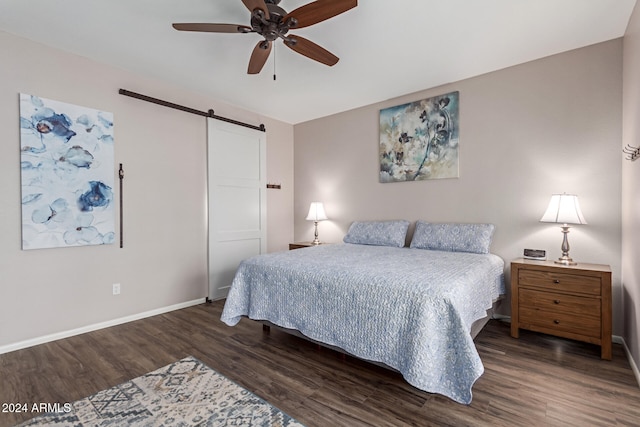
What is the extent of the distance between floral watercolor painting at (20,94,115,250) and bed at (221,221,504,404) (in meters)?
1.60

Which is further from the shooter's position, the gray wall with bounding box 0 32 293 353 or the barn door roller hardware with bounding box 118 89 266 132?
the barn door roller hardware with bounding box 118 89 266 132

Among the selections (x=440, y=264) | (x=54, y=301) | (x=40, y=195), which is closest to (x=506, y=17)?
(x=440, y=264)

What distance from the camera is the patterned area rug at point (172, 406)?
1643mm

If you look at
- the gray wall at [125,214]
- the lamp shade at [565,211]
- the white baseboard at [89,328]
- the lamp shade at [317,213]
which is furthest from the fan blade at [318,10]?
the white baseboard at [89,328]

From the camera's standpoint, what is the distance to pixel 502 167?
3.16 metres

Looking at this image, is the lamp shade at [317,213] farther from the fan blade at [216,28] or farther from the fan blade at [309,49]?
the fan blade at [216,28]

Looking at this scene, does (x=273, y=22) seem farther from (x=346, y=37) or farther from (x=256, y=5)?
(x=346, y=37)

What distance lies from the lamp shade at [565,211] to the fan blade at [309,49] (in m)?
2.25

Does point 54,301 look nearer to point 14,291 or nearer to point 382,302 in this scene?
point 14,291

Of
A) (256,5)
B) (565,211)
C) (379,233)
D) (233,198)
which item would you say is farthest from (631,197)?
(233,198)

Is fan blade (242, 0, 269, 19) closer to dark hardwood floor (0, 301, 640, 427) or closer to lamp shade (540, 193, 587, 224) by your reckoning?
dark hardwood floor (0, 301, 640, 427)

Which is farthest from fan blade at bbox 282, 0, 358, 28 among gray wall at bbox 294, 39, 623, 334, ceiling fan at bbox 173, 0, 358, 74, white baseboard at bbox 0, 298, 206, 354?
white baseboard at bbox 0, 298, 206, 354

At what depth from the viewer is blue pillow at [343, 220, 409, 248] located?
11.8 feet

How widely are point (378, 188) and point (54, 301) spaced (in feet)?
12.0
